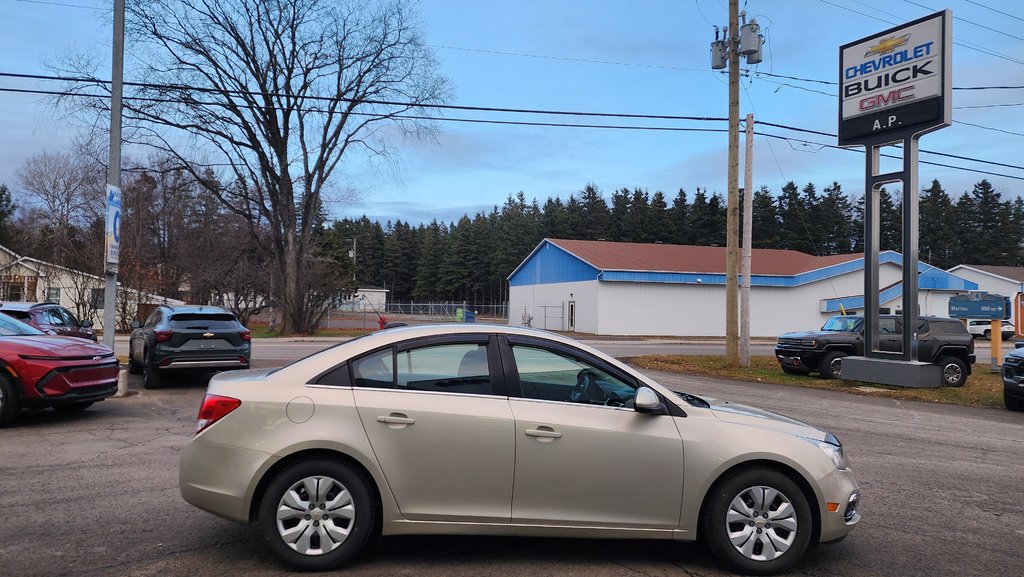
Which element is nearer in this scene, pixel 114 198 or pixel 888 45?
pixel 114 198

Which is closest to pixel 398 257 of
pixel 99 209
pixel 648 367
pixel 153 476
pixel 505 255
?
pixel 505 255

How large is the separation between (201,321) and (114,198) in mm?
2660

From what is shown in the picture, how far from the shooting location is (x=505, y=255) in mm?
96750

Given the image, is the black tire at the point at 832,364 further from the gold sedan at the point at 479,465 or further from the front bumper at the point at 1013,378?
the gold sedan at the point at 479,465

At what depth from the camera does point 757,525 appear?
451cm

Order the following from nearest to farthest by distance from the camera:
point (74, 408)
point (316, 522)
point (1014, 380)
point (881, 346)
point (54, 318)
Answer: point (316, 522)
point (74, 408)
point (1014, 380)
point (54, 318)
point (881, 346)

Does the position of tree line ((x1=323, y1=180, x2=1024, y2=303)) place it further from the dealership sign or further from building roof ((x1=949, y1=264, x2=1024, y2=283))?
the dealership sign

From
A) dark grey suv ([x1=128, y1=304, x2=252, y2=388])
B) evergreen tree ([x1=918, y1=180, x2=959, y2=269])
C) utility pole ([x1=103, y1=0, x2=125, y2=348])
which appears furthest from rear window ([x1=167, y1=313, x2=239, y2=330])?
evergreen tree ([x1=918, y1=180, x2=959, y2=269])

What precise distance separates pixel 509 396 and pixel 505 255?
92.3 meters

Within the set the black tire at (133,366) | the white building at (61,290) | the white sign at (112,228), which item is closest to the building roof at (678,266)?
the white building at (61,290)

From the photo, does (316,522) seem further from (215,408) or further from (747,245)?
(747,245)

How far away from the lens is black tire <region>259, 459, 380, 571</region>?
4.30 m

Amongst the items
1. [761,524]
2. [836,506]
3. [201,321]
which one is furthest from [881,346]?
[201,321]

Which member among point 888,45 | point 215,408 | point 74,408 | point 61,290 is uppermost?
point 888,45
